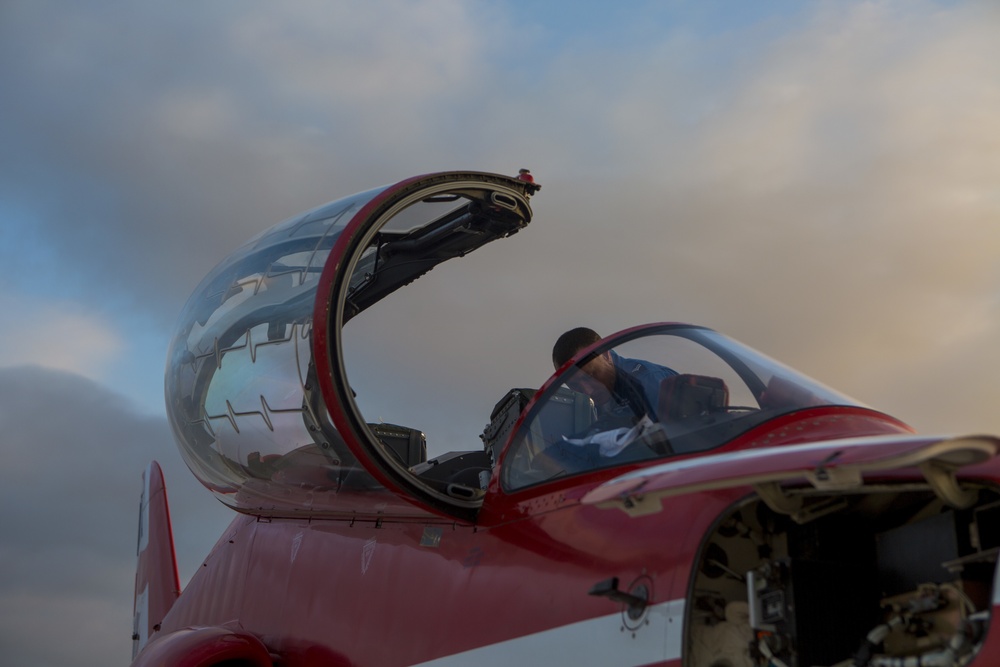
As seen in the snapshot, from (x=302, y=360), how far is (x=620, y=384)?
155 cm

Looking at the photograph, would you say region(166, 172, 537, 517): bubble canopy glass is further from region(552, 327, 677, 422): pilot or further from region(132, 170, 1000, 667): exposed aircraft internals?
region(552, 327, 677, 422): pilot

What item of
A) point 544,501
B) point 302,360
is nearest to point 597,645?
point 544,501

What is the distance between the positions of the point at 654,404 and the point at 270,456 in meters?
2.18

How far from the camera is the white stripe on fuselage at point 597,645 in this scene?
344 centimetres

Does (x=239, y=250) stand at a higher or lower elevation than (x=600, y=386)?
higher

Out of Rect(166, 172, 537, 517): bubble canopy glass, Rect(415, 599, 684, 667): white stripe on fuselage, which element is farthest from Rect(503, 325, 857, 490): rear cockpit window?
Rect(415, 599, 684, 667): white stripe on fuselage

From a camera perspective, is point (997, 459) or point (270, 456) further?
point (270, 456)

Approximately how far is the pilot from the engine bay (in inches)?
34.5

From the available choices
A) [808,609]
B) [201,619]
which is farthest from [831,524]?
[201,619]

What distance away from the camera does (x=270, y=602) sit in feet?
19.4

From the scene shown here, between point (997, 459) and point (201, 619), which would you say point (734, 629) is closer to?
point (997, 459)

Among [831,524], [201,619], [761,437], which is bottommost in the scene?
[201,619]

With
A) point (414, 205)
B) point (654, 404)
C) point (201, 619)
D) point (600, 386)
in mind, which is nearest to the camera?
point (654, 404)

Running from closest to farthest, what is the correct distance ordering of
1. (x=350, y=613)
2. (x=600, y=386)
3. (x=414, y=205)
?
(x=600, y=386) → (x=350, y=613) → (x=414, y=205)
